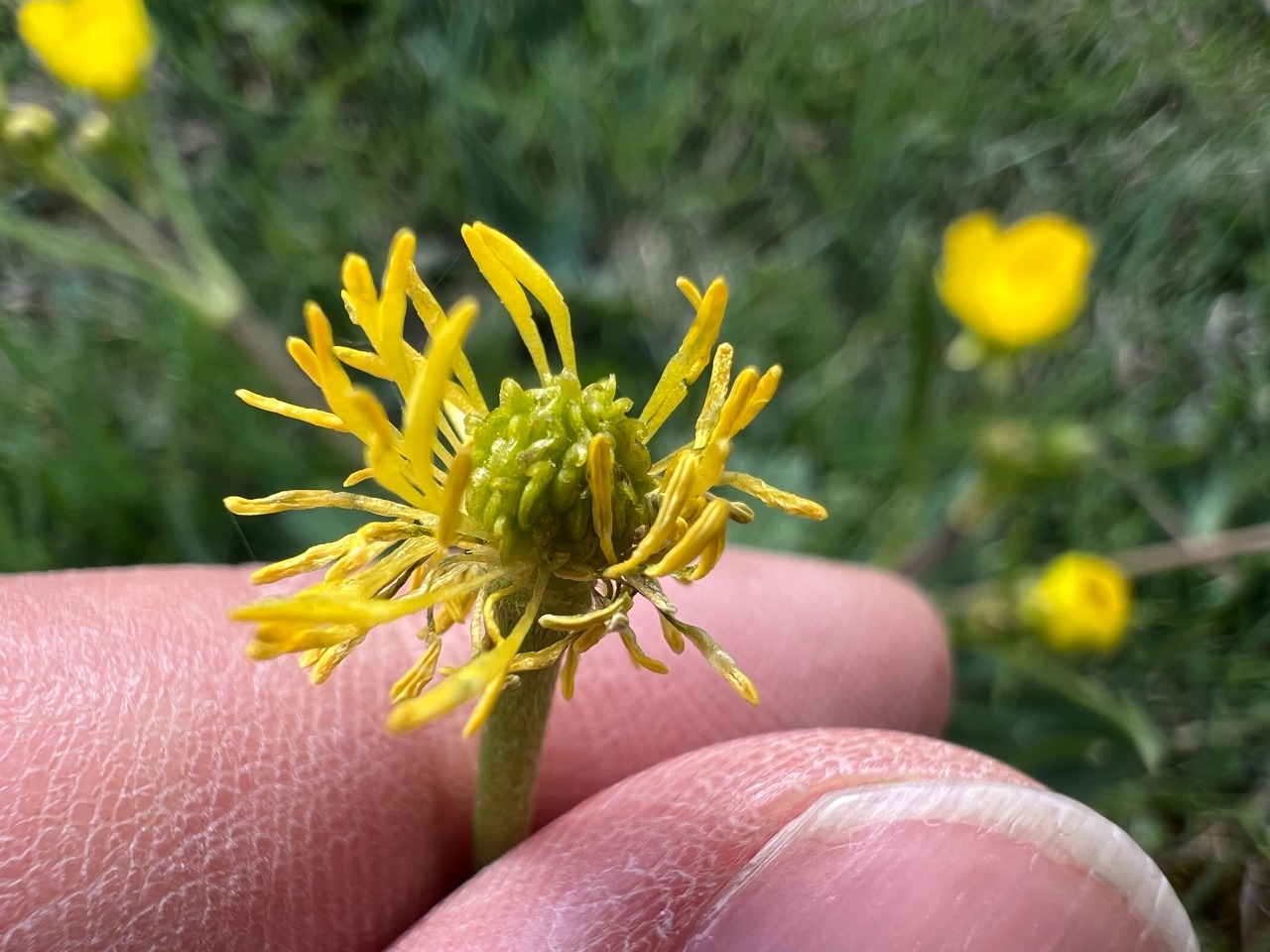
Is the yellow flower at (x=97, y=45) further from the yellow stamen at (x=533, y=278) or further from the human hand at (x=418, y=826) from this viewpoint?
the yellow stamen at (x=533, y=278)

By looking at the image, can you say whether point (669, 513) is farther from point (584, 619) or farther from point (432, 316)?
point (432, 316)

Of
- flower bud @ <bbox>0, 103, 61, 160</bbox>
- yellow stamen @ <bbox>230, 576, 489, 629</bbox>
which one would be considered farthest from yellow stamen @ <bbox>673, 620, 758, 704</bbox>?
flower bud @ <bbox>0, 103, 61, 160</bbox>

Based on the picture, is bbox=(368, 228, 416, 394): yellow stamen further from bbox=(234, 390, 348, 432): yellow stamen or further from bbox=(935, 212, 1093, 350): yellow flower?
bbox=(935, 212, 1093, 350): yellow flower

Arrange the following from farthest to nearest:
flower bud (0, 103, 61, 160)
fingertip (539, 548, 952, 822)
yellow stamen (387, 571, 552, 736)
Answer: flower bud (0, 103, 61, 160) → fingertip (539, 548, 952, 822) → yellow stamen (387, 571, 552, 736)

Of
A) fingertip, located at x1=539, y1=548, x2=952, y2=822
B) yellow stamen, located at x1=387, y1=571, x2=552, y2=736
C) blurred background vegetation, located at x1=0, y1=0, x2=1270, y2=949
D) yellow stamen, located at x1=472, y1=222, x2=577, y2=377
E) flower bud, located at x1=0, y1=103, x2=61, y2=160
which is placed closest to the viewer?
yellow stamen, located at x1=387, y1=571, x2=552, y2=736

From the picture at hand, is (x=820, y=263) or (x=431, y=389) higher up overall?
(x=820, y=263)

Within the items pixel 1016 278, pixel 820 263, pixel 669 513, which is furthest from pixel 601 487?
pixel 820 263
